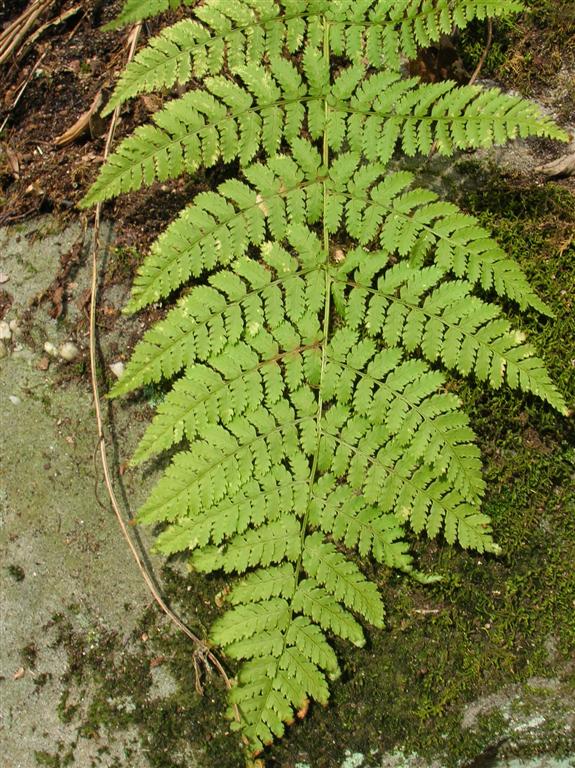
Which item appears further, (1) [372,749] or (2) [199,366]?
(1) [372,749]

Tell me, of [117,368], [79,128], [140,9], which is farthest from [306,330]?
[79,128]

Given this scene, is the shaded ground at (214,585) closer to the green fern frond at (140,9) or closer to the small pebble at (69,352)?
the small pebble at (69,352)

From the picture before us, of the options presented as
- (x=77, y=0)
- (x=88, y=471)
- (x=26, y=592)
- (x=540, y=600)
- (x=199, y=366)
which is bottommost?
(x=540, y=600)

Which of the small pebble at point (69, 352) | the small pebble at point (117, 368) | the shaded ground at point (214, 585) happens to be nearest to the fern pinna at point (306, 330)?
the shaded ground at point (214, 585)

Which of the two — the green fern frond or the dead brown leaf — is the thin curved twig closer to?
the dead brown leaf

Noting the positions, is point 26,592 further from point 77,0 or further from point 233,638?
point 77,0

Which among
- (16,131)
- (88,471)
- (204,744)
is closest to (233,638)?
(204,744)
